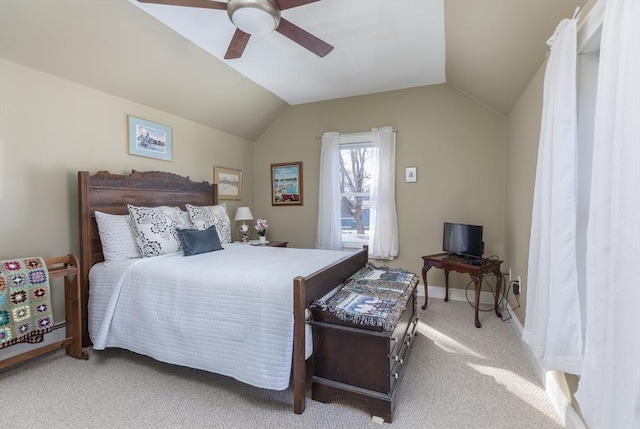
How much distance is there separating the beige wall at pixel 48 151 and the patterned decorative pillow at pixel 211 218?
0.77 metres

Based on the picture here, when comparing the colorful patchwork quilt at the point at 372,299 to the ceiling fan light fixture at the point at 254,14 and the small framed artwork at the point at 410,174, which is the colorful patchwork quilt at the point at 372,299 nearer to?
the small framed artwork at the point at 410,174

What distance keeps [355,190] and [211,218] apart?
2026 mm

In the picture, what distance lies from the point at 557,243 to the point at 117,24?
335 centimetres

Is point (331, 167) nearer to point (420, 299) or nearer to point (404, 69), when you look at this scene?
point (404, 69)

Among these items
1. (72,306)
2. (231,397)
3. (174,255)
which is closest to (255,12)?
(174,255)

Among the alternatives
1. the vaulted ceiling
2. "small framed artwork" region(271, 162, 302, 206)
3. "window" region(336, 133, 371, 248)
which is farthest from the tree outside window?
the vaulted ceiling

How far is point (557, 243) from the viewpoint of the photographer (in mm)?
1530

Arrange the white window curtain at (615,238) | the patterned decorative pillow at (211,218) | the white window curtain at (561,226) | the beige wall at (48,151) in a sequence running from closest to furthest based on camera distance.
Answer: the white window curtain at (615,238)
the white window curtain at (561,226)
the beige wall at (48,151)
the patterned decorative pillow at (211,218)

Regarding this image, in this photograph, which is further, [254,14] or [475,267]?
[475,267]

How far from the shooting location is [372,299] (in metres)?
2.00

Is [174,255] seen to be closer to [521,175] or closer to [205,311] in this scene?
[205,311]

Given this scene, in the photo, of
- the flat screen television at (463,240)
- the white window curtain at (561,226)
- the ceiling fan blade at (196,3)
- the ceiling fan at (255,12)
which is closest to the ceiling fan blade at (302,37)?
the ceiling fan at (255,12)

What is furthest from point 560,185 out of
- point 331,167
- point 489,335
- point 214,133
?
point 214,133

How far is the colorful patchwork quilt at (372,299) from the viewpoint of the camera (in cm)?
171
